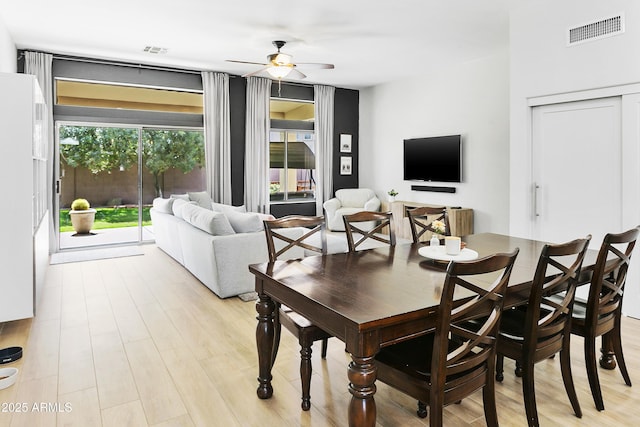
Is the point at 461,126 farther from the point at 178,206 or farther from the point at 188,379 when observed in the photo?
the point at 188,379

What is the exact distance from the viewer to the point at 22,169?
3311 millimetres

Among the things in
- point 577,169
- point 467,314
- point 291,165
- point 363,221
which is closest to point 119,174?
point 291,165

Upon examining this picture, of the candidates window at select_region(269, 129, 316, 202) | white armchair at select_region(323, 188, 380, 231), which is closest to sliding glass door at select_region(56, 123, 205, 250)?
window at select_region(269, 129, 316, 202)

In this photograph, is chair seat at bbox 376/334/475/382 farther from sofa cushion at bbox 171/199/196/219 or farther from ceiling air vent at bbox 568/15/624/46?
sofa cushion at bbox 171/199/196/219

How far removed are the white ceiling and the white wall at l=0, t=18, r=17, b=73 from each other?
0.34 ft

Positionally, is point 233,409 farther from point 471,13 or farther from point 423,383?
point 471,13

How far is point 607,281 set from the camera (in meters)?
2.24

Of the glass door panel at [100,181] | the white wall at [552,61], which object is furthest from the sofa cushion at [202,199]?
the white wall at [552,61]

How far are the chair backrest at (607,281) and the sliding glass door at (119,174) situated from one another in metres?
6.48

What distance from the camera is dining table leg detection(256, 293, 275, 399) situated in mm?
2277

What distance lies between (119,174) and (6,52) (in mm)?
2516

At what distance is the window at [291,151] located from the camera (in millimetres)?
8375

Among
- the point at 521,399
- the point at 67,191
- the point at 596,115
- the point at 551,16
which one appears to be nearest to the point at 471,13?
the point at 551,16

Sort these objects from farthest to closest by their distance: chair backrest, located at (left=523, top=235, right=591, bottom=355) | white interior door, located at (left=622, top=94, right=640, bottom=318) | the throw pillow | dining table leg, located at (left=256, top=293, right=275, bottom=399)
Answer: the throw pillow, white interior door, located at (left=622, top=94, right=640, bottom=318), dining table leg, located at (left=256, top=293, right=275, bottom=399), chair backrest, located at (left=523, top=235, right=591, bottom=355)
